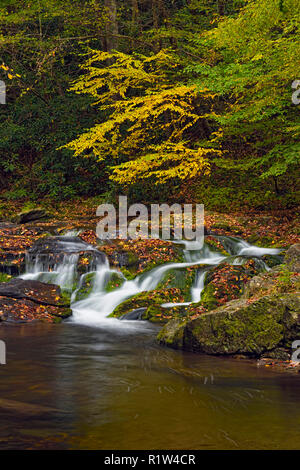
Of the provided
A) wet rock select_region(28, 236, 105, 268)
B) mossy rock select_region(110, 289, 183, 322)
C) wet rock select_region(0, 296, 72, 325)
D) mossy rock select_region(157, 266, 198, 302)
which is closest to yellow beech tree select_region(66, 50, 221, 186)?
wet rock select_region(28, 236, 105, 268)

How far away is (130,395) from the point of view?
5.23 meters

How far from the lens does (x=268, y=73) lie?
475 inches

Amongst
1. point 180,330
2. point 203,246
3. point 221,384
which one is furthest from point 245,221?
point 221,384

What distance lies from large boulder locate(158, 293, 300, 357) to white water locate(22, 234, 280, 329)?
8.15 feet

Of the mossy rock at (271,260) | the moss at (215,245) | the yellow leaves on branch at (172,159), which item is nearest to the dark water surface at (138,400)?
the mossy rock at (271,260)

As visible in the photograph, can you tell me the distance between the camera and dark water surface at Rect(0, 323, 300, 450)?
399 centimetres

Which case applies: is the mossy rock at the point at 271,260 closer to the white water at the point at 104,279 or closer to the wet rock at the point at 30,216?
the white water at the point at 104,279

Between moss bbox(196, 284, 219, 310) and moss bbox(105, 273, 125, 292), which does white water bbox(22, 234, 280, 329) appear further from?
moss bbox(196, 284, 219, 310)

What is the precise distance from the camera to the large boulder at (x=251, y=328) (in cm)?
655

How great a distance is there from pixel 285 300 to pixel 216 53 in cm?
1230

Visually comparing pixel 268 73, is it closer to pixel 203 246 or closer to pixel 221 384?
pixel 203 246

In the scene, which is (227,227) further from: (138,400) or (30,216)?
(138,400)

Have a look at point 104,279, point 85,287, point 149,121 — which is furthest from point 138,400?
point 149,121

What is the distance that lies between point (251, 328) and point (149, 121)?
1367 cm
